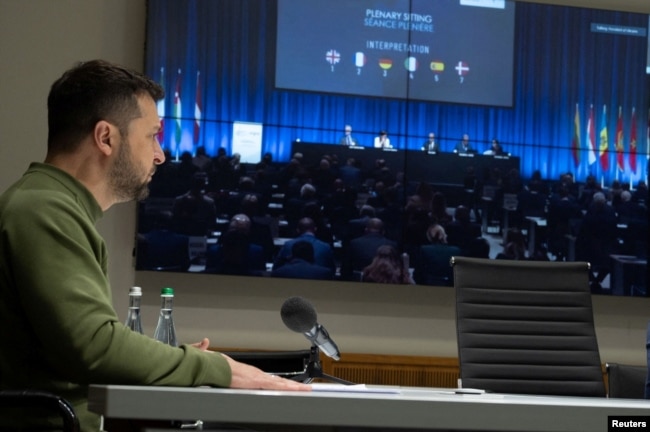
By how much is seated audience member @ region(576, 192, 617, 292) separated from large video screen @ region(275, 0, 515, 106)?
0.74 m

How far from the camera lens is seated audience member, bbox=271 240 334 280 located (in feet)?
15.2

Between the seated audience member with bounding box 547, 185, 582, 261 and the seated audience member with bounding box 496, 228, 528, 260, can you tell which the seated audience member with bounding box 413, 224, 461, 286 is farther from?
the seated audience member with bounding box 547, 185, 582, 261

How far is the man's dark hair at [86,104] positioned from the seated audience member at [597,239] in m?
3.52

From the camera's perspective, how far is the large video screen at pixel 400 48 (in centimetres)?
469

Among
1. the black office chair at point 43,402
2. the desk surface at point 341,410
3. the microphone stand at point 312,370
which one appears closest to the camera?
the desk surface at point 341,410

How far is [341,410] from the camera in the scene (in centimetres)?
117

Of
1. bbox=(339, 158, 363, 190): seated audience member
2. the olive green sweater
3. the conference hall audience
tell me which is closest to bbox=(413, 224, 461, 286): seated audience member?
the conference hall audience

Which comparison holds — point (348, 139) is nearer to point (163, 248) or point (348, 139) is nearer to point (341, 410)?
point (163, 248)

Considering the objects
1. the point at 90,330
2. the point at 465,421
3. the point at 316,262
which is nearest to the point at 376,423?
the point at 465,421

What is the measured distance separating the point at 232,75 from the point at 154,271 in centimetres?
105

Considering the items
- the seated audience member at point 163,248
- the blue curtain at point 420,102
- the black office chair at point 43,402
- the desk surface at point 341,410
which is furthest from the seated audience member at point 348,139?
the desk surface at point 341,410

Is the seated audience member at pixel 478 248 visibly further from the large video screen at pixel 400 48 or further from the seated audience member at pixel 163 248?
the seated audience member at pixel 163 248

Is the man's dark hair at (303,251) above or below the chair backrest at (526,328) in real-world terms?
above

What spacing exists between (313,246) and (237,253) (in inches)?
15.0
